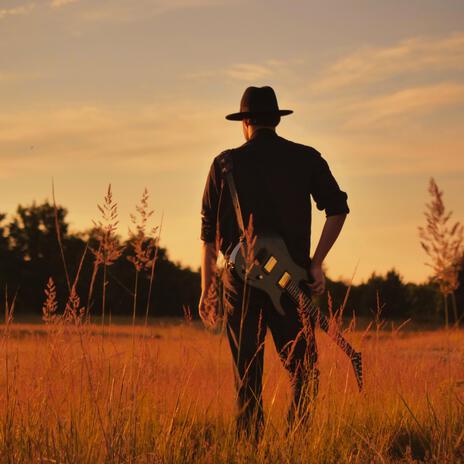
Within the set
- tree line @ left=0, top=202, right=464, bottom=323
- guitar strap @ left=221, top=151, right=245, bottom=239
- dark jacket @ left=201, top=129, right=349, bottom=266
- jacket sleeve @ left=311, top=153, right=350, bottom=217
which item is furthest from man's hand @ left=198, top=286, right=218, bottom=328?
tree line @ left=0, top=202, right=464, bottom=323

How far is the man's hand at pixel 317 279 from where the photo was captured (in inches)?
160

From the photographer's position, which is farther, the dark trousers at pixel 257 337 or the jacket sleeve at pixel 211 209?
the jacket sleeve at pixel 211 209

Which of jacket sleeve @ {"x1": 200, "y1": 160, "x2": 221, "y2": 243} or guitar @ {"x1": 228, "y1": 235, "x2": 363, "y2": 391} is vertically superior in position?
jacket sleeve @ {"x1": 200, "y1": 160, "x2": 221, "y2": 243}

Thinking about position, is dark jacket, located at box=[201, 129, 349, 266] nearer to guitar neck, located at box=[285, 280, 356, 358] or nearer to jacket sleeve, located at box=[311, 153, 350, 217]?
jacket sleeve, located at box=[311, 153, 350, 217]

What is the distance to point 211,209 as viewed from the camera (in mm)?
4262

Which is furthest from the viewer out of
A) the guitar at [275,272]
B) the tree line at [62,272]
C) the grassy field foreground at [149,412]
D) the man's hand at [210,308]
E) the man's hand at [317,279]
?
the tree line at [62,272]

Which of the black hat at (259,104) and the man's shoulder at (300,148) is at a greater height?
the black hat at (259,104)

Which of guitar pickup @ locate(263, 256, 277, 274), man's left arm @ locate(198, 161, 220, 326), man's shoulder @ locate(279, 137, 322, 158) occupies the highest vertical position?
man's shoulder @ locate(279, 137, 322, 158)

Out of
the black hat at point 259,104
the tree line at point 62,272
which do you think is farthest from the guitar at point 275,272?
the tree line at point 62,272

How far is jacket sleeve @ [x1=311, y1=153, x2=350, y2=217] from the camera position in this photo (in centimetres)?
423

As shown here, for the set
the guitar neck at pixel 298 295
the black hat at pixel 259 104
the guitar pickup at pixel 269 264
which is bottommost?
the guitar neck at pixel 298 295

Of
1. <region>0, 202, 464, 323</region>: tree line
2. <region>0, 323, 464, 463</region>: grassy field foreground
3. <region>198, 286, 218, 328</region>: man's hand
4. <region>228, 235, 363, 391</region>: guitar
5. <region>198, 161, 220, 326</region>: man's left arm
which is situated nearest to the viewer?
<region>0, 323, 464, 463</region>: grassy field foreground

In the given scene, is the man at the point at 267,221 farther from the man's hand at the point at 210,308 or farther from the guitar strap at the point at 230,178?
the man's hand at the point at 210,308

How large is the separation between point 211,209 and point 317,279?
2.46 feet
